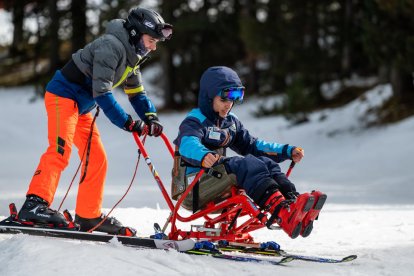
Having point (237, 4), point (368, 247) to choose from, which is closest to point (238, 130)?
point (368, 247)

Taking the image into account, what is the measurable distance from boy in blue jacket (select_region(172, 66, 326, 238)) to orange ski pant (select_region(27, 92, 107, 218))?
84cm

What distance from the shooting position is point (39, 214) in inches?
215

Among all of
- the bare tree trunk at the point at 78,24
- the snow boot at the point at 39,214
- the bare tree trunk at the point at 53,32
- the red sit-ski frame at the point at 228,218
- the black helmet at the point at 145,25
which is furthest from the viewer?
the bare tree trunk at the point at 53,32

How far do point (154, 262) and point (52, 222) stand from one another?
1.20m

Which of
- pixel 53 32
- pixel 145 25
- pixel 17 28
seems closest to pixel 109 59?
pixel 145 25

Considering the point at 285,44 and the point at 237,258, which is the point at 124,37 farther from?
the point at 285,44

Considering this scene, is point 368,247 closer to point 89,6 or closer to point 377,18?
point 377,18

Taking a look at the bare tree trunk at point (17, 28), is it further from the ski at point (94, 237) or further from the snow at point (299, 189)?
the ski at point (94, 237)

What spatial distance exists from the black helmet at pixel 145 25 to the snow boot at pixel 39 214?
61.1 inches

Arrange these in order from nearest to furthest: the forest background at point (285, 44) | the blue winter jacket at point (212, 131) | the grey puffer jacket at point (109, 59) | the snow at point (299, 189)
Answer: the snow at point (299, 189) < the blue winter jacket at point (212, 131) < the grey puffer jacket at point (109, 59) < the forest background at point (285, 44)

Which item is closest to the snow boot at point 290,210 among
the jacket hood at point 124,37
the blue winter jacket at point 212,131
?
the blue winter jacket at point 212,131

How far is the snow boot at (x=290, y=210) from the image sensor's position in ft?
15.7

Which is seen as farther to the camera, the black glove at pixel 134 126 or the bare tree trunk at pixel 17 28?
the bare tree trunk at pixel 17 28

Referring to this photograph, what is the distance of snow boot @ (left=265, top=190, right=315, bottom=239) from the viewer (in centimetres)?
478
